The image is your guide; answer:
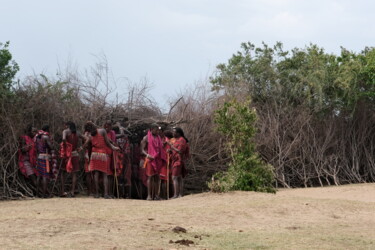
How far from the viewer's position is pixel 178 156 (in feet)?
49.1

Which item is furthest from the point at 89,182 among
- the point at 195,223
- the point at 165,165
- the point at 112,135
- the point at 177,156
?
the point at 195,223

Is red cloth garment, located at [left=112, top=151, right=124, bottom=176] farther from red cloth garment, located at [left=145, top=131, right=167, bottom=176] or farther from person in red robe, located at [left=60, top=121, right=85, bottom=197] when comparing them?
person in red robe, located at [left=60, top=121, right=85, bottom=197]

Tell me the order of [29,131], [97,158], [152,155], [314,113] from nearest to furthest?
[97,158], [152,155], [29,131], [314,113]

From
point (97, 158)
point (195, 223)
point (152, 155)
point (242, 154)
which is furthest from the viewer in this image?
point (242, 154)

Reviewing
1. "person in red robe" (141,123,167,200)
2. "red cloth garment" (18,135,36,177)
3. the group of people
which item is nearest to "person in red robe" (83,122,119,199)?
the group of people

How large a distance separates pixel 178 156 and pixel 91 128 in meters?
2.10

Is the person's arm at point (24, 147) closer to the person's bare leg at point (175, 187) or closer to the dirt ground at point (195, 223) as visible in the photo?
the dirt ground at point (195, 223)

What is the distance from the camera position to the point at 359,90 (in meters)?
21.0

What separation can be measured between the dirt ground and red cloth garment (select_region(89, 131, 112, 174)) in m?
1.08

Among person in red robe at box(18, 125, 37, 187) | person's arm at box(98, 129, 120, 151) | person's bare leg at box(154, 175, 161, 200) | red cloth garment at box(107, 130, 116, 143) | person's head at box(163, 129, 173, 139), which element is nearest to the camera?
person's arm at box(98, 129, 120, 151)

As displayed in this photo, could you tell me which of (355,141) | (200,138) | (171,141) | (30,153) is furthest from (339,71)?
(30,153)

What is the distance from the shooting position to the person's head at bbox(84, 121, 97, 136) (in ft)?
47.1

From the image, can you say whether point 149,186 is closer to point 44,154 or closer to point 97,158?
point 97,158

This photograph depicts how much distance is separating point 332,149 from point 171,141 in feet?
26.0
